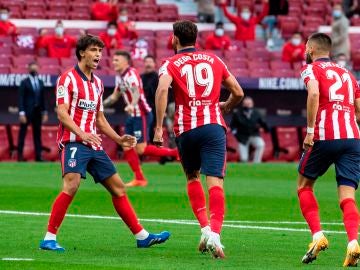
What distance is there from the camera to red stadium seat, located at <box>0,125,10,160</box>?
29.4 metres

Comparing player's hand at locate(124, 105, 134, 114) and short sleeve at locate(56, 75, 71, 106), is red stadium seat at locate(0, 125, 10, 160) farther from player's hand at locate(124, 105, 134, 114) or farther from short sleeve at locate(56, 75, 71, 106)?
short sleeve at locate(56, 75, 71, 106)

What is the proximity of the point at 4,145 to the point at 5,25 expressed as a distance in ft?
11.8

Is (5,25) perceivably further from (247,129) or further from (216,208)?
(216,208)

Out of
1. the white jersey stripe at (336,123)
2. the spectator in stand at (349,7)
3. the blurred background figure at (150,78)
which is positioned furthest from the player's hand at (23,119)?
the white jersey stripe at (336,123)

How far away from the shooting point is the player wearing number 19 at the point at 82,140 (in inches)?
477

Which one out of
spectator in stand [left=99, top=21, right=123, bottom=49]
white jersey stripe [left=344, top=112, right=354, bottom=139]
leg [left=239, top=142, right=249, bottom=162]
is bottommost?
leg [left=239, top=142, right=249, bottom=162]

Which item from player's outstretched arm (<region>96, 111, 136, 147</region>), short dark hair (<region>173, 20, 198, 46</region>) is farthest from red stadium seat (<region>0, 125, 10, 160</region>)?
short dark hair (<region>173, 20, 198, 46</region>)

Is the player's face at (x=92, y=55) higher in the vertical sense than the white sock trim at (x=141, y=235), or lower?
higher

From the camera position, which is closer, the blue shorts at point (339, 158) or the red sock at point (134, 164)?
the blue shorts at point (339, 158)

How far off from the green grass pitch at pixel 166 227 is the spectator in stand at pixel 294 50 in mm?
9833

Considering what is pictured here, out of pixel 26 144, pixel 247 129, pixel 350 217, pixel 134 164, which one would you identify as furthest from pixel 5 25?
pixel 350 217

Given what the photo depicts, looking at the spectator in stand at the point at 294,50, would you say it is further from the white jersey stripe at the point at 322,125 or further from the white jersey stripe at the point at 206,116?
the white jersey stripe at the point at 322,125

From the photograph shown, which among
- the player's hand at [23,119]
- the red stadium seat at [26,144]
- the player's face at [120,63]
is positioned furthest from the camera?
the red stadium seat at [26,144]

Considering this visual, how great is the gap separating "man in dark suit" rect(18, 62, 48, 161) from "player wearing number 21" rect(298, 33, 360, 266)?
56.5 ft
